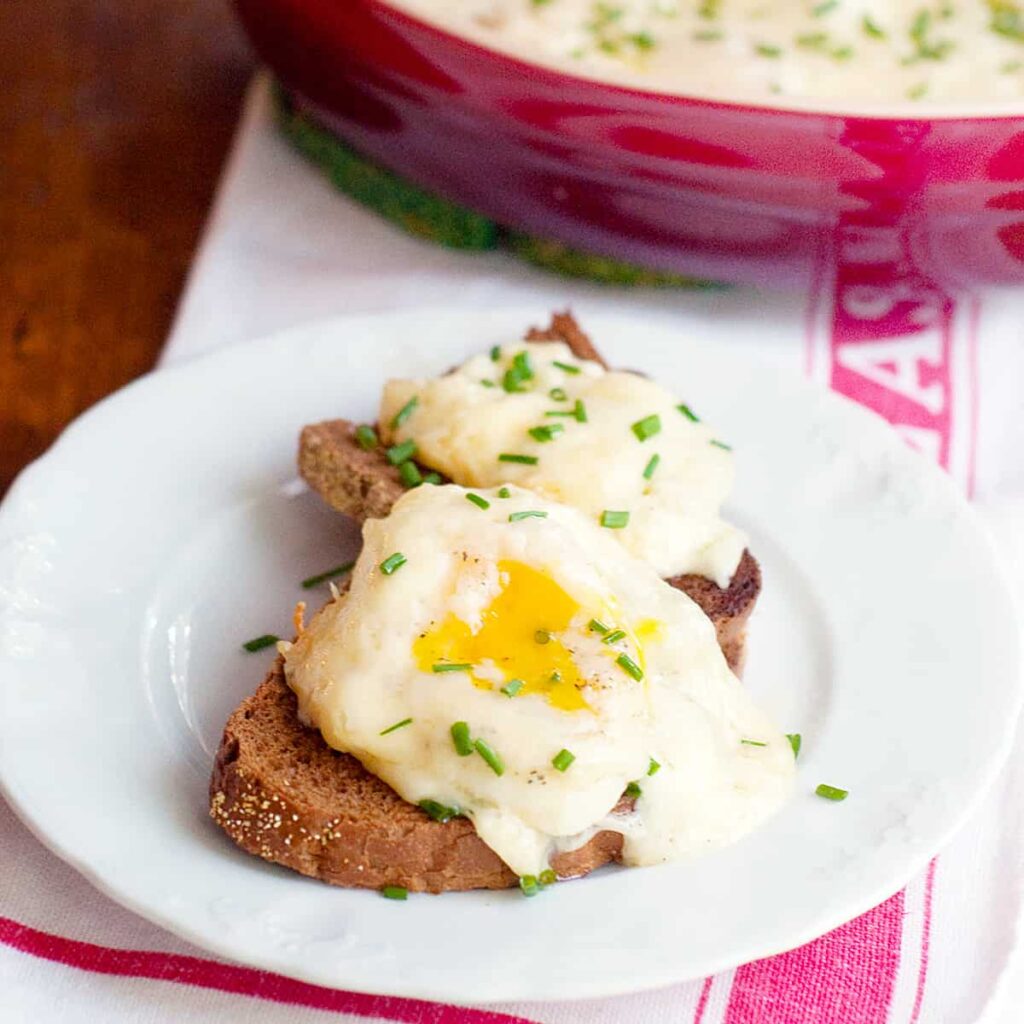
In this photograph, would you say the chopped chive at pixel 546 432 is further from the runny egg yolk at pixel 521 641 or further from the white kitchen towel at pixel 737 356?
the white kitchen towel at pixel 737 356

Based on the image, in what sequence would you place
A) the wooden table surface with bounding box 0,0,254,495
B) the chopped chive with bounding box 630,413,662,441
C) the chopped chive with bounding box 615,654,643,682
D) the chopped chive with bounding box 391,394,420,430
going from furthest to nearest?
the wooden table surface with bounding box 0,0,254,495 < the chopped chive with bounding box 391,394,420,430 < the chopped chive with bounding box 630,413,662,441 < the chopped chive with bounding box 615,654,643,682

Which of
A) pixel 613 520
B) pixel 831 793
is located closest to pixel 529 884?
pixel 831 793

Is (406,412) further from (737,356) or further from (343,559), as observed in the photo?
(737,356)

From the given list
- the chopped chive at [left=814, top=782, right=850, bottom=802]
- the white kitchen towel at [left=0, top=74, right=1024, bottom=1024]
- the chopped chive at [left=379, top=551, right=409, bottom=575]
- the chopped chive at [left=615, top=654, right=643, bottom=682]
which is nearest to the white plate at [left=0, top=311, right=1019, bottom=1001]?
the chopped chive at [left=814, top=782, right=850, bottom=802]

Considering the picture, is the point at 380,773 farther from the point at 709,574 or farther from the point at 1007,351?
the point at 1007,351

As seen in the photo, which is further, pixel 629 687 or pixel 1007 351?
pixel 1007 351

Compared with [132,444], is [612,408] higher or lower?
higher

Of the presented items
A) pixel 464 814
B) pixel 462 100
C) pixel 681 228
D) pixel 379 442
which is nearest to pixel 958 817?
pixel 464 814

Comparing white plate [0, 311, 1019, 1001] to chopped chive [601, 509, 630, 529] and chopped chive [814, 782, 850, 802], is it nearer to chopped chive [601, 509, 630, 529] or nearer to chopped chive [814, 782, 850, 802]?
chopped chive [814, 782, 850, 802]

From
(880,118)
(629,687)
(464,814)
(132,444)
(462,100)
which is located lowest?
(132,444)
